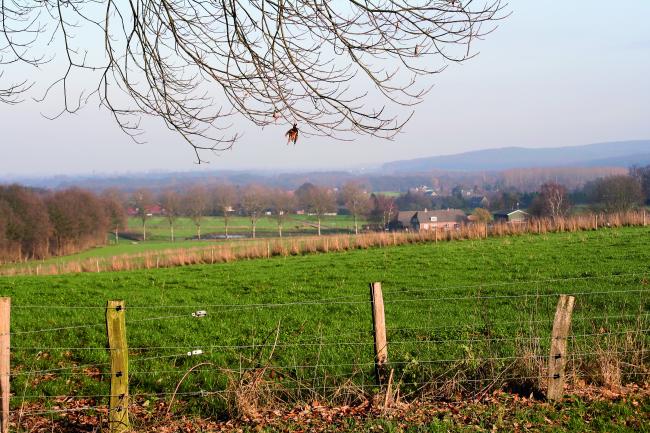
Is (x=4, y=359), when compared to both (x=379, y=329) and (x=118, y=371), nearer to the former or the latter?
(x=118, y=371)

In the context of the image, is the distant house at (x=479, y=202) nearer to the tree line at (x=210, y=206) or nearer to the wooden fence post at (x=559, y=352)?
the tree line at (x=210, y=206)

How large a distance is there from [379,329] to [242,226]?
63.9 meters

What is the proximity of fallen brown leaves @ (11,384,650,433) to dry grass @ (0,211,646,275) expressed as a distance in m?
20.5

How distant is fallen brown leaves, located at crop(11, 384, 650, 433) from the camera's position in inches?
226

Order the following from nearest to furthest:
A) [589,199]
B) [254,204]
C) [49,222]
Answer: [49,222], [589,199], [254,204]

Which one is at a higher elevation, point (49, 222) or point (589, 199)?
point (49, 222)

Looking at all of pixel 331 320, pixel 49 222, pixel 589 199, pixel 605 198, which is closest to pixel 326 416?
pixel 331 320

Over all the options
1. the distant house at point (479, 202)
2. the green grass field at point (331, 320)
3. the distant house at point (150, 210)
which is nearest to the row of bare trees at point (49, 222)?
the distant house at point (150, 210)

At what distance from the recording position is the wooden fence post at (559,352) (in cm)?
620

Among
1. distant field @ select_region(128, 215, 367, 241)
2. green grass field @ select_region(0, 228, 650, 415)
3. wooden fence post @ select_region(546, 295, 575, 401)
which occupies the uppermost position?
wooden fence post @ select_region(546, 295, 575, 401)

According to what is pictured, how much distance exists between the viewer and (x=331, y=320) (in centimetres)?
1116

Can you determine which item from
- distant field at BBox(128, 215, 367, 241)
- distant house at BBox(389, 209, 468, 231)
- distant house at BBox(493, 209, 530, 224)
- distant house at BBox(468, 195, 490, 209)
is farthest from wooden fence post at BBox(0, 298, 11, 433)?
distant house at BBox(468, 195, 490, 209)

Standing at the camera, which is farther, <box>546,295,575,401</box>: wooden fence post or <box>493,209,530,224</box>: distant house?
<box>493,209,530,224</box>: distant house

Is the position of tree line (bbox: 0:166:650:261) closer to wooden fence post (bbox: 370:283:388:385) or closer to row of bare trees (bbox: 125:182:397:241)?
row of bare trees (bbox: 125:182:397:241)
